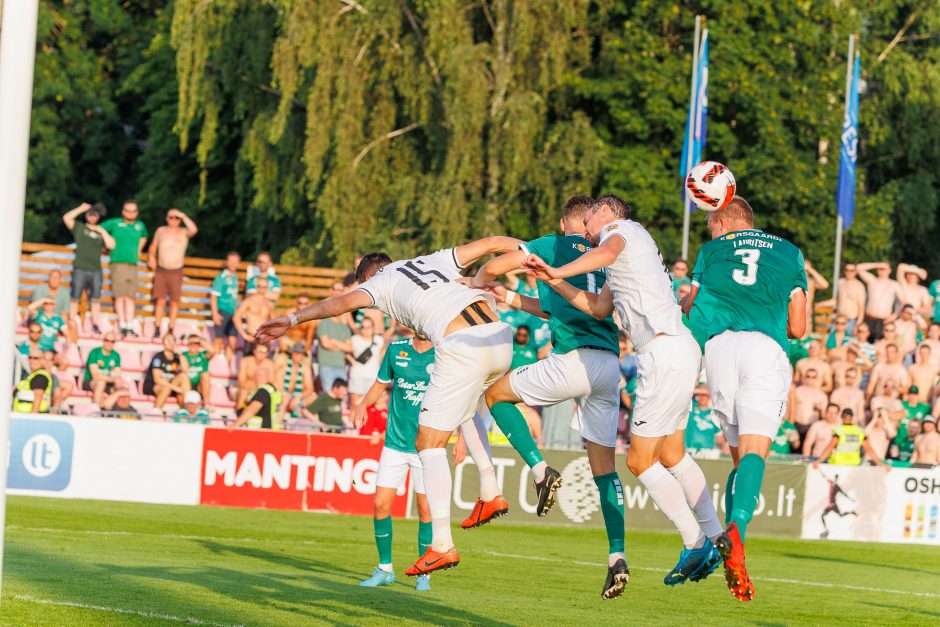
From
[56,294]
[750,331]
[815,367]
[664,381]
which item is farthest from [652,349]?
[56,294]

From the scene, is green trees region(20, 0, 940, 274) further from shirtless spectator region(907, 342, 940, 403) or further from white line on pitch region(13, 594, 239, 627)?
white line on pitch region(13, 594, 239, 627)

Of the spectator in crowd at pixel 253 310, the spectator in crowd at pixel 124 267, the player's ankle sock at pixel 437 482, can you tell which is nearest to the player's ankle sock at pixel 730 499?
the player's ankle sock at pixel 437 482

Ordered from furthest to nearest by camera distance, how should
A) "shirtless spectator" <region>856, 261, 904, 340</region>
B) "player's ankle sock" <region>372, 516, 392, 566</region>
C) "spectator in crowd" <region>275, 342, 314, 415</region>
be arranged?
"shirtless spectator" <region>856, 261, 904, 340</region> → "spectator in crowd" <region>275, 342, 314, 415</region> → "player's ankle sock" <region>372, 516, 392, 566</region>

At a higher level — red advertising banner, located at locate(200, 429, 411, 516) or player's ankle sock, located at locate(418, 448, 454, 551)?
player's ankle sock, located at locate(418, 448, 454, 551)

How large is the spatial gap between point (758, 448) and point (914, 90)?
112 ft

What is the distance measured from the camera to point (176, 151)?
1715 inches

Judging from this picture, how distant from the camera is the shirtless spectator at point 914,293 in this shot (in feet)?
81.8

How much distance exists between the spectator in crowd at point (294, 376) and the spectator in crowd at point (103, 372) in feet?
8.30

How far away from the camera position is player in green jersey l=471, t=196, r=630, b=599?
1030cm

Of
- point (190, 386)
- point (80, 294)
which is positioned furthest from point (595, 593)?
point (80, 294)

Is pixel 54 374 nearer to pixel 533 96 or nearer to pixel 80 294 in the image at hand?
pixel 80 294

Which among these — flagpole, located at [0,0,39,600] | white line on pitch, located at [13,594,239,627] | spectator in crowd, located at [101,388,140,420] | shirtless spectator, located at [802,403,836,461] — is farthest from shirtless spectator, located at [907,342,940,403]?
flagpole, located at [0,0,39,600]

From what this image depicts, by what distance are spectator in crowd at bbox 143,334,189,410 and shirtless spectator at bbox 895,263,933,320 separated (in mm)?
12323

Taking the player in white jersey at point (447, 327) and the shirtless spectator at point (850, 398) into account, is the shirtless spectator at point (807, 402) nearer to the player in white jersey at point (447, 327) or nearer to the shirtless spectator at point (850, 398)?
the shirtless spectator at point (850, 398)
